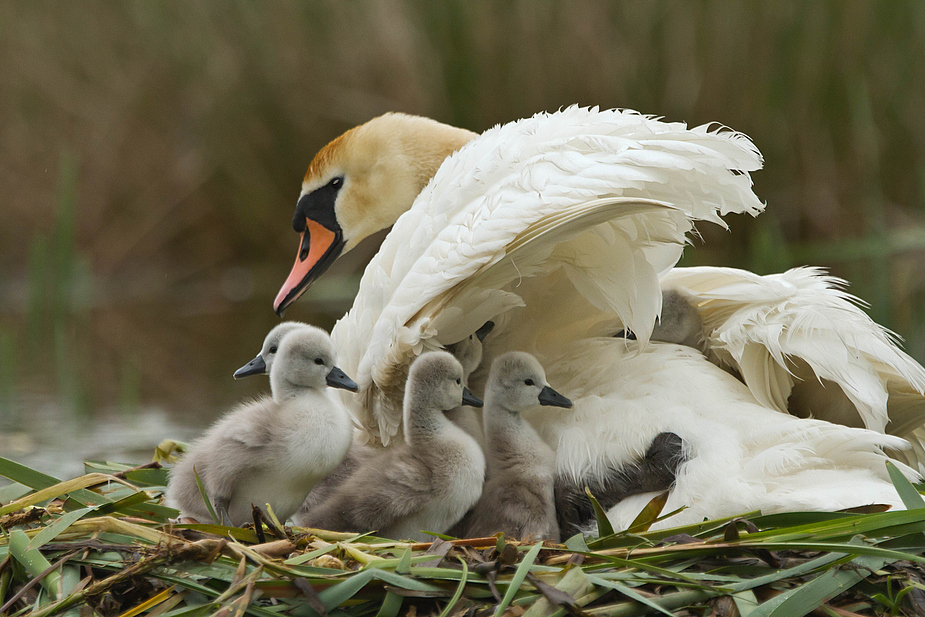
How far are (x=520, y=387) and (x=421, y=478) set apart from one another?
0.26m

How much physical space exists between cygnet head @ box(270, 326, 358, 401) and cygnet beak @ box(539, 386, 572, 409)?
1.17ft

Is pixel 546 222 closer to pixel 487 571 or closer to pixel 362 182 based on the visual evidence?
pixel 487 571

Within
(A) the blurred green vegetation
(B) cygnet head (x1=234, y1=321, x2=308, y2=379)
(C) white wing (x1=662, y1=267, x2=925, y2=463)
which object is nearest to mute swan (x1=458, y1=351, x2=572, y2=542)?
(C) white wing (x1=662, y1=267, x2=925, y2=463)

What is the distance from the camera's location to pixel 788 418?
1.87 meters

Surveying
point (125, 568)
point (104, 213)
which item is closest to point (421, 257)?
point (125, 568)

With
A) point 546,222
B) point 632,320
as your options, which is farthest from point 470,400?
point 546,222

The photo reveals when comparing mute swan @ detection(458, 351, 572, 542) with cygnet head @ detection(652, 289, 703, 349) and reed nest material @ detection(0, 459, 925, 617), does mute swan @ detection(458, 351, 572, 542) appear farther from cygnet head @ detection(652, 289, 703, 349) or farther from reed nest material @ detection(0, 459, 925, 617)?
cygnet head @ detection(652, 289, 703, 349)

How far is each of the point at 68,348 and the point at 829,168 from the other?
4254 mm

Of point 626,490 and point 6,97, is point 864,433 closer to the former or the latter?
point 626,490

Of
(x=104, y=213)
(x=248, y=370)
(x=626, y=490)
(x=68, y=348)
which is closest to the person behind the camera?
(x=626, y=490)

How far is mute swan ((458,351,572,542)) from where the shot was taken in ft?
Answer: 6.19

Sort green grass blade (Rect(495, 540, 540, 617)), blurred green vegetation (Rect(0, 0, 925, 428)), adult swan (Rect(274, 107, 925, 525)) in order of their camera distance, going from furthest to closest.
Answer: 1. blurred green vegetation (Rect(0, 0, 925, 428))
2. adult swan (Rect(274, 107, 925, 525))
3. green grass blade (Rect(495, 540, 540, 617))

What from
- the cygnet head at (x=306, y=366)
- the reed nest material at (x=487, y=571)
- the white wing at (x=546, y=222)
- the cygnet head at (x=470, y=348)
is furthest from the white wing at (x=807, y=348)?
the cygnet head at (x=306, y=366)

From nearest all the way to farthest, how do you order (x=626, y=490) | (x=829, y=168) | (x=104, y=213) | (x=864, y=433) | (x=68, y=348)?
(x=864, y=433), (x=626, y=490), (x=68, y=348), (x=829, y=168), (x=104, y=213)
